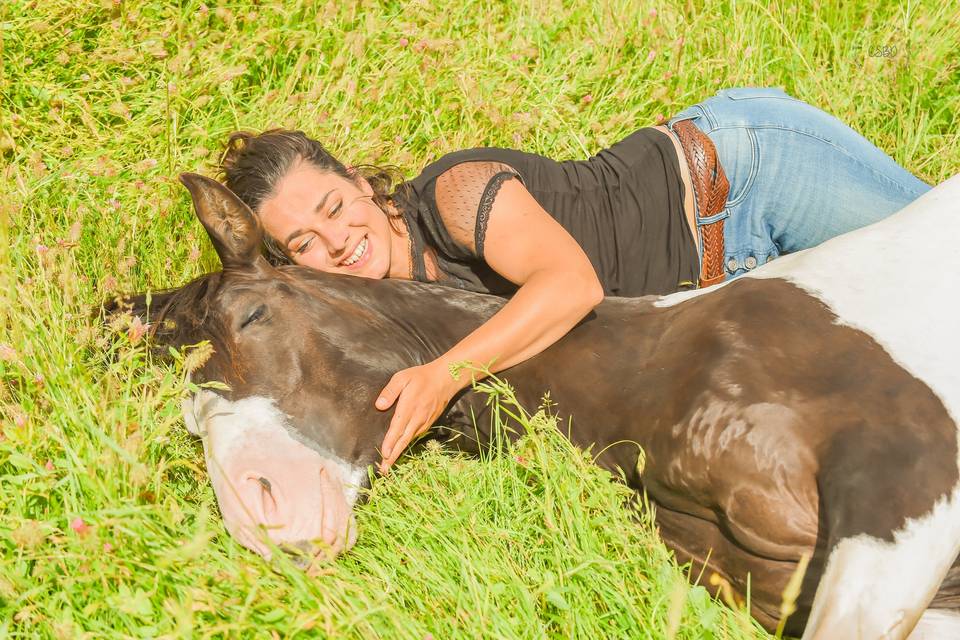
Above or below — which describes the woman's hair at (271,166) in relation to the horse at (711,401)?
above

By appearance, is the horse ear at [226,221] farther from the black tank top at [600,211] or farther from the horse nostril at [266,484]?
the horse nostril at [266,484]

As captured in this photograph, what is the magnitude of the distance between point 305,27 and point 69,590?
10.7 feet

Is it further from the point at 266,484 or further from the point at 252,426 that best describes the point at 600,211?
the point at 266,484

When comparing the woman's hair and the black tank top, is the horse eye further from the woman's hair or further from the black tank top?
the black tank top

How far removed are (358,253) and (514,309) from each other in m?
0.71

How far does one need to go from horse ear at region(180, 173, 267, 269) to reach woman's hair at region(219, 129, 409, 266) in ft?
1.01

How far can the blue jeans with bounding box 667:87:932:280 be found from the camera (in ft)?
Answer: 11.7

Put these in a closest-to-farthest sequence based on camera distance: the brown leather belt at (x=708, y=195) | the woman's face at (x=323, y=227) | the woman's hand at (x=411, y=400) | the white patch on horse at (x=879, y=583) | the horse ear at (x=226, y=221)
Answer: the white patch on horse at (x=879, y=583)
the woman's hand at (x=411, y=400)
the horse ear at (x=226, y=221)
the woman's face at (x=323, y=227)
the brown leather belt at (x=708, y=195)

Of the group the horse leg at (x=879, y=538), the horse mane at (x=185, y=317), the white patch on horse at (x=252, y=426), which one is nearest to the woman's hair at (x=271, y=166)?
the horse mane at (x=185, y=317)

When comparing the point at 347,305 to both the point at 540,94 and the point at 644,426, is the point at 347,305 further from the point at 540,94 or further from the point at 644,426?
the point at 540,94

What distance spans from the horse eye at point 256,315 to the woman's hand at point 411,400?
0.42 metres

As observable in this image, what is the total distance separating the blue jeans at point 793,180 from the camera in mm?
3561

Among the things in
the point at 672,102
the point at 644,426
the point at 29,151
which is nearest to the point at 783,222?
the point at 672,102

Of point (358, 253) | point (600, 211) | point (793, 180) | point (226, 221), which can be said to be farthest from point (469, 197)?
point (793, 180)
